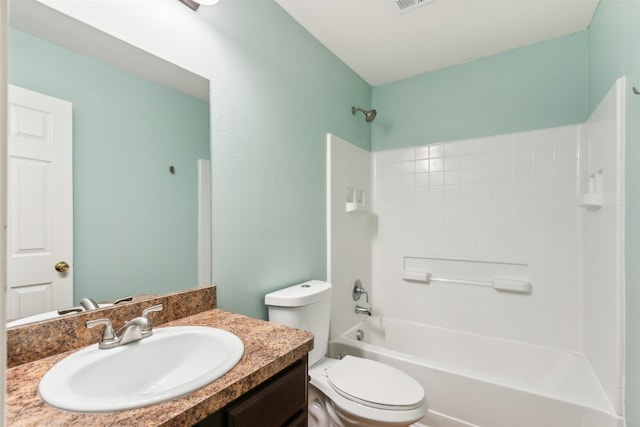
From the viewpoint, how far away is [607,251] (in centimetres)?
138

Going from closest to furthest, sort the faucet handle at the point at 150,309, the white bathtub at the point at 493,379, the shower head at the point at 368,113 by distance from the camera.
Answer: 1. the faucet handle at the point at 150,309
2. the white bathtub at the point at 493,379
3. the shower head at the point at 368,113

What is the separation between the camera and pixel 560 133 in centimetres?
188

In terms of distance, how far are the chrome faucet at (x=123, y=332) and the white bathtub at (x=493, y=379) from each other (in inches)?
50.4

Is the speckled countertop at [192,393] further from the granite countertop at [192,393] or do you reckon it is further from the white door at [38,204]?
the white door at [38,204]

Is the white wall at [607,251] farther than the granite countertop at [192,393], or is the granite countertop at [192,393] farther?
the white wall at [607,251]

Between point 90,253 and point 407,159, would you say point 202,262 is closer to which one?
point 90,253

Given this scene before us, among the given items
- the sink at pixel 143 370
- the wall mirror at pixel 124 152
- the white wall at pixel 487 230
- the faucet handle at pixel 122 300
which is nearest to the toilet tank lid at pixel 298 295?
the wall mirror at pixel 124 152

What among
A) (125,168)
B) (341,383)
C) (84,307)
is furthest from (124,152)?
(341,383)

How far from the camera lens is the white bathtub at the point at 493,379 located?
1337 millimetres

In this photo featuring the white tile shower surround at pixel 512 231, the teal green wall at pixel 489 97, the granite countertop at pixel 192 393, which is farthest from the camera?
the teal green wall at pixel 489 97

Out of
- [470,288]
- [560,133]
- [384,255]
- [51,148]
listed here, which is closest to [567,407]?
[470,288]

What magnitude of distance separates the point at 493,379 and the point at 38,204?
6.44ft

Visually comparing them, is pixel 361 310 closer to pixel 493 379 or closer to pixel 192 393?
pixel 493 379

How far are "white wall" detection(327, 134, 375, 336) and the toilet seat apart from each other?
458mm
